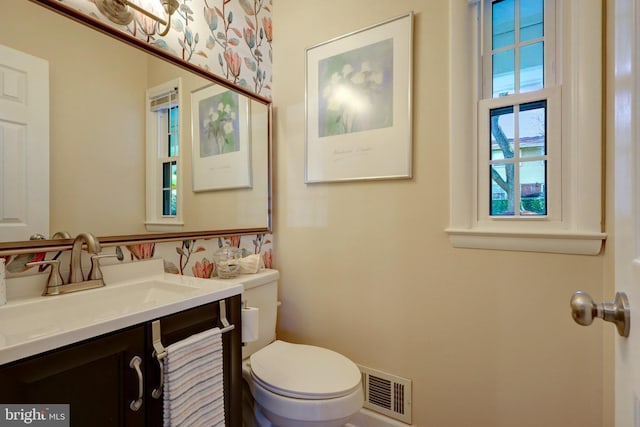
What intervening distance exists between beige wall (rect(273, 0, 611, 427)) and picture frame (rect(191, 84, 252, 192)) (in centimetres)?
25

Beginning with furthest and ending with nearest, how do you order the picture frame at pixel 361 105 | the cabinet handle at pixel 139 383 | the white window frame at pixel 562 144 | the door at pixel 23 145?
the picture frame at pixel 361 105 < the white window frame at pixel 562 144 < the door at pixel 23 145 < the cabinet handle at pixel 139 383

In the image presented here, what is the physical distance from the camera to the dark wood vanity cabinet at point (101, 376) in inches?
24.6

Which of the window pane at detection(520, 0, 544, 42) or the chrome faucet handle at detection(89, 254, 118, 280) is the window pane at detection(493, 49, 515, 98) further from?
the chrome faucet handle at detection(89, 254, 118, 280)

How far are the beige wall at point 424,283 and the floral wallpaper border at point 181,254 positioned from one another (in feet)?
0.62

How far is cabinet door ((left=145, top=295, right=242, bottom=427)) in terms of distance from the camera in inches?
32.5

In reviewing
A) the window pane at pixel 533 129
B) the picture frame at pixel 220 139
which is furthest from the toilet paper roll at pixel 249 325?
the window pane at pixel 533 129

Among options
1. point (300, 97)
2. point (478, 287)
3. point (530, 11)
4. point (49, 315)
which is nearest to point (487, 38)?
point (530, 11)

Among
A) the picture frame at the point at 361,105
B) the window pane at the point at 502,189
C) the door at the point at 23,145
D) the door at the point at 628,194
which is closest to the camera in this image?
the door at the point at 628,194

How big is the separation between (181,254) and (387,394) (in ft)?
3.93

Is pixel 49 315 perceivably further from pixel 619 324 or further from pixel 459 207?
pixel 459 207

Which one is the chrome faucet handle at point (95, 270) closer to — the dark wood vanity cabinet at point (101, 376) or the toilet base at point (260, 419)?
the dark wood vanity cabinet at point (101, 376)

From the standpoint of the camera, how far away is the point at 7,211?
93 centimetres

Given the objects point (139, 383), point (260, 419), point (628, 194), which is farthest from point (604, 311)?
point (260, 419)

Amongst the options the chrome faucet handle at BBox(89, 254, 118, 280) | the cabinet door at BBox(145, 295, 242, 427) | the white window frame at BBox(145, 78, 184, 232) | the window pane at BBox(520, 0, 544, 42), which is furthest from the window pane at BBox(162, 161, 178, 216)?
the window pane at BBox(520, 0, 544, 42)
